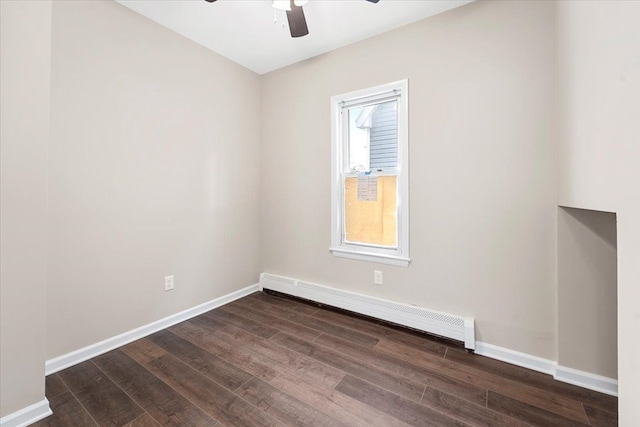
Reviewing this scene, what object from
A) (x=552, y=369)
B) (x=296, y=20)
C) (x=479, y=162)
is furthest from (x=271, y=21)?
(x=552, y=369)

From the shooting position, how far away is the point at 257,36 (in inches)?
100

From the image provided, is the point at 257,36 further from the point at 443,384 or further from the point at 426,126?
the point at 443,384

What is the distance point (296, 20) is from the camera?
1920mm

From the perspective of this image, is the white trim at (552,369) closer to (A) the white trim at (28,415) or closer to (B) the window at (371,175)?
(B) the window at (371,175)

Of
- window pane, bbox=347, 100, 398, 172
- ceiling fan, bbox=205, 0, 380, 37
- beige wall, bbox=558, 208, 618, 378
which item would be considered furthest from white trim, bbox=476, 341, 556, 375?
ceiling fan, bbox=205, 0, 380, 37

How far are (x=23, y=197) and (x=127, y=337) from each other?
1.38m

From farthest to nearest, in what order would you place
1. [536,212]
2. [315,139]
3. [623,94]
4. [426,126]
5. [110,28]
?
1. [315,139]
2. [426,126]
3. [110,28]
4. [536,212]
5. [623,94]

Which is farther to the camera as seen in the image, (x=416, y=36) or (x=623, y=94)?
(x=416, y=36)

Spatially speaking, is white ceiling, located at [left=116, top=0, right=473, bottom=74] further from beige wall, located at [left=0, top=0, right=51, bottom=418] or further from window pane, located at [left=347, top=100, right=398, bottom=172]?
beige wall, located at [left=0, top=0, right=51, bottom=418]

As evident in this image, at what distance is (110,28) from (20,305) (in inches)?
80.4

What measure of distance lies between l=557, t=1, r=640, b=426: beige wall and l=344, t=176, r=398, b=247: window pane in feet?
4.18

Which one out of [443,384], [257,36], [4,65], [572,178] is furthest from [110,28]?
[443,384]

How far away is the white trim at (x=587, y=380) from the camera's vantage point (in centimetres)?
163

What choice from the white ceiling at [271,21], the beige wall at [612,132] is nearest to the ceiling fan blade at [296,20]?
the white ceiling at [271,21]
